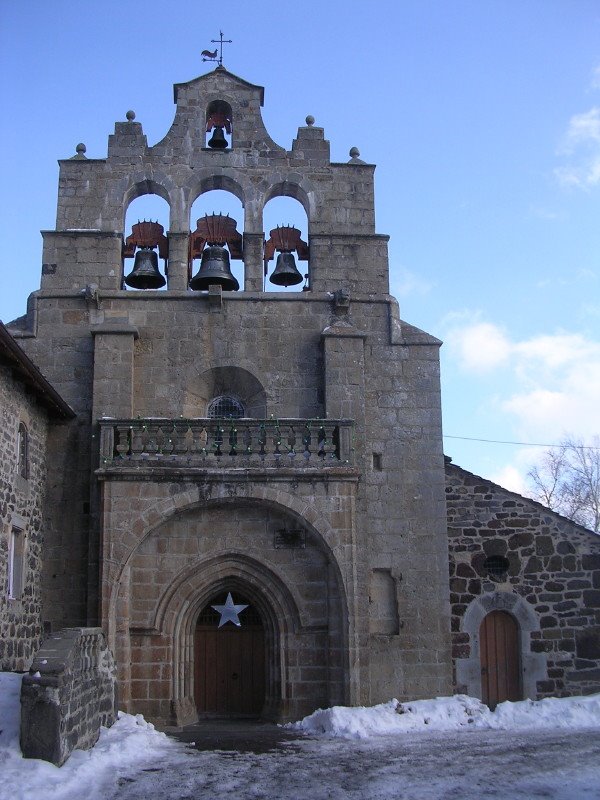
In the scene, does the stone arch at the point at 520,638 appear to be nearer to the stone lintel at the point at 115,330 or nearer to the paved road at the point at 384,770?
the paved road at the point at 384,770

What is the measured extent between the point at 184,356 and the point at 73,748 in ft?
25.7

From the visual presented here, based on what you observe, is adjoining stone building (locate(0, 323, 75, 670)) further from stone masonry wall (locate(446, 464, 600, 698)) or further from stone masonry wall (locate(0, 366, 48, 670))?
stone masonry wall (locate(446, 464, 600, 698))

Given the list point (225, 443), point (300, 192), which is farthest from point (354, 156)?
point (225, 443)

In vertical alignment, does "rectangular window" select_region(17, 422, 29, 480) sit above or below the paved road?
above

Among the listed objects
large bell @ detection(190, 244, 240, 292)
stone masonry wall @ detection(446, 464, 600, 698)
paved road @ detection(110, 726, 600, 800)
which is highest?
large bell @ detection(190, 244, 240, 292)

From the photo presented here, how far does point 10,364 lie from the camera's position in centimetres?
1445

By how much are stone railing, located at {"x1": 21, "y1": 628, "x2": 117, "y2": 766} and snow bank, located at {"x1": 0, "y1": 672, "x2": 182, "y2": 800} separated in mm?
161

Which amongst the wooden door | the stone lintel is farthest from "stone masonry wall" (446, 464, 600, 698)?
the stone lintel

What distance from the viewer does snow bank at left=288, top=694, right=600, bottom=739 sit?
1461 cm

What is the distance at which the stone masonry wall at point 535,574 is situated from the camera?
1706 cm

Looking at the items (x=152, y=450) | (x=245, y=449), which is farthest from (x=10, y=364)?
(x=245, y=449)

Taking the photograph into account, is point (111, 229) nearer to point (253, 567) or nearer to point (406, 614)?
point (253, 567)

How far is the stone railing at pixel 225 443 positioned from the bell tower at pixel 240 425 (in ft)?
0.12

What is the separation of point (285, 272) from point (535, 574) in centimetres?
700
